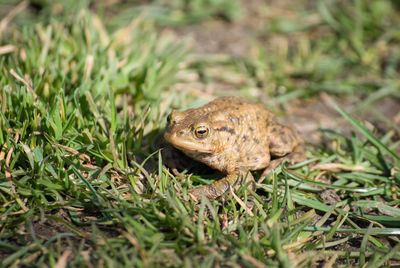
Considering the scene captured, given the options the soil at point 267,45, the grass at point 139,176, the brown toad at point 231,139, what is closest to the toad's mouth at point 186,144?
the brown toad at point 231,139

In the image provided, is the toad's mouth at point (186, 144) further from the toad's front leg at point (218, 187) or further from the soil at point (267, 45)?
the soil at point (267, 45)

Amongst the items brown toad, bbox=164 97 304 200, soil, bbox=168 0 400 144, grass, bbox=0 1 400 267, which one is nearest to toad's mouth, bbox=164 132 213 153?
brown toad, bbox=164 97 304 200

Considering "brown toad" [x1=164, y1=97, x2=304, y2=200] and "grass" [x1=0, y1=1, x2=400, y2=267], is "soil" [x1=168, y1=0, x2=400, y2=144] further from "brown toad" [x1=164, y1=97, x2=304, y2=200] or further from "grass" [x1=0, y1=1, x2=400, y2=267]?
"brown toad" [x1=164, y1=97, x2=304, y2=200]

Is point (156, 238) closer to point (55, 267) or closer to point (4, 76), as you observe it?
point (55, 267)

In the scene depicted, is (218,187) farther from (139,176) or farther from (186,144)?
(139,176)

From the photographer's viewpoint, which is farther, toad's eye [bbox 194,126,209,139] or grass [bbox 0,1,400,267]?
toad's eye [bbox 194,126,209,139]

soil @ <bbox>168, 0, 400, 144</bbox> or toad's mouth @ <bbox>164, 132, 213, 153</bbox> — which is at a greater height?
toad's mouth @ <bbox>164, 132, 213, 153</bbox>

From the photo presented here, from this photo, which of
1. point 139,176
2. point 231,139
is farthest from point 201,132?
point 139,176
